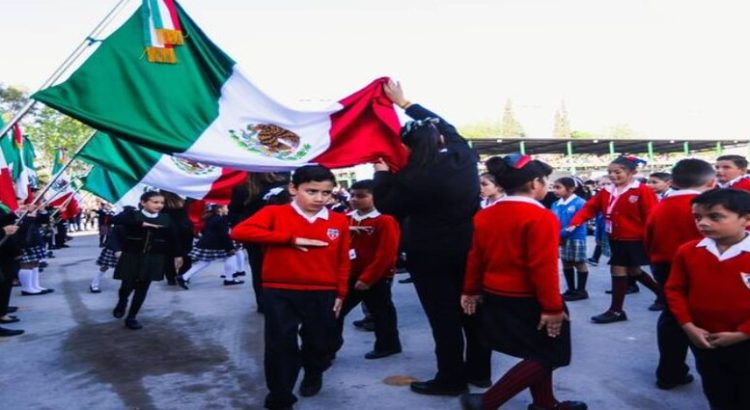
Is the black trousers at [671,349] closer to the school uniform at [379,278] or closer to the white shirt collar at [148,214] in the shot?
the school uniform at [379,278]

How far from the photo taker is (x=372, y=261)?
15.3ft

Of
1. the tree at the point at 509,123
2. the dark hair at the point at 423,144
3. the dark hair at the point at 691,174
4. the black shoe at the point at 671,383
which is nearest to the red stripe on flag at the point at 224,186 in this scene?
the dark hair at the point at 423,144

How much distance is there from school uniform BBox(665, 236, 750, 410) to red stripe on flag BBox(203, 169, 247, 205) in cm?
420

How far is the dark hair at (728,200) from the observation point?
280cm

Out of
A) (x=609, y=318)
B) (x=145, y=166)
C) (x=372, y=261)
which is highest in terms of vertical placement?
(x=145, y=166)

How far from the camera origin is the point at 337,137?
433cm

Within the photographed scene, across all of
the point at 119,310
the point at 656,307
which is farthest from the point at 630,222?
the point at 119,310

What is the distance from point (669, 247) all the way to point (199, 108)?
11.0 ft

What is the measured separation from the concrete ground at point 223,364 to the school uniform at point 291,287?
0.38 metres

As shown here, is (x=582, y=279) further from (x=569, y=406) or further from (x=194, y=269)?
(x=194, y=269)

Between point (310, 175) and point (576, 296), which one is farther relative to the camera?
point (576, 296)

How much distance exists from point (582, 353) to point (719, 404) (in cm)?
183

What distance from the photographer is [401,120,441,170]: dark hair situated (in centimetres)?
358

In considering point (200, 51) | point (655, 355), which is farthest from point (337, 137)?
point (655, 355)
